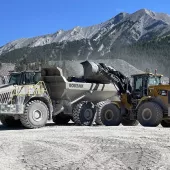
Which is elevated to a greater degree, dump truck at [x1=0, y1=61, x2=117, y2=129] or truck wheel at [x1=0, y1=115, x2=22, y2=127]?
dump truck at [x1=0, y1=61, x2=117, y2=129]

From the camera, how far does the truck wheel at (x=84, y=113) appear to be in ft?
48.2

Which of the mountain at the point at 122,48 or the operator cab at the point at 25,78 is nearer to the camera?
the operator cab at the point at 25,78

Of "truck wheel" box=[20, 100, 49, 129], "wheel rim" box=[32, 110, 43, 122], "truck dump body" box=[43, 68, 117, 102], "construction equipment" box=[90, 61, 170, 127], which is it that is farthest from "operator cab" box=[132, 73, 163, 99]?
"wheel rim" box=[32, 110, 43, 122]

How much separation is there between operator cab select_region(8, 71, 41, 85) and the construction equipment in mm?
2702

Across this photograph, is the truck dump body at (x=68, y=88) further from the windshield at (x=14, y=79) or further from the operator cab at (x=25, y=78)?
the windshield at (x=14, y=79)

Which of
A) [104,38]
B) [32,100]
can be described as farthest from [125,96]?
[104,38]

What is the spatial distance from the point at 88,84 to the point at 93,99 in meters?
0.84

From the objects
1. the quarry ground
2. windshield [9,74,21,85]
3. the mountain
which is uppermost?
the mountain

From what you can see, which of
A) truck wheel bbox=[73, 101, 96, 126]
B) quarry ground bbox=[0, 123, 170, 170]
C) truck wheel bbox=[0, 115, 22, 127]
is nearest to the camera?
quarry ground bbox=[0, 123, 170, 170]

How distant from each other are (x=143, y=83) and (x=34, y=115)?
474 centimetres

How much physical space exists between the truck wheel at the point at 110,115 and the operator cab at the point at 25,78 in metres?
2.96

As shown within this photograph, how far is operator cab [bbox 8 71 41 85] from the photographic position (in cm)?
1409

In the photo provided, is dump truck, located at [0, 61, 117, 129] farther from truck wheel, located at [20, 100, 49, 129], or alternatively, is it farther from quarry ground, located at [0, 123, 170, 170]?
quarry ground, located at [0, 123, 170, 170]

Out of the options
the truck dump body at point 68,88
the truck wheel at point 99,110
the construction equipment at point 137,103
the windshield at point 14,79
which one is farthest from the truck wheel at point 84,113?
the windshield at point 14,79
